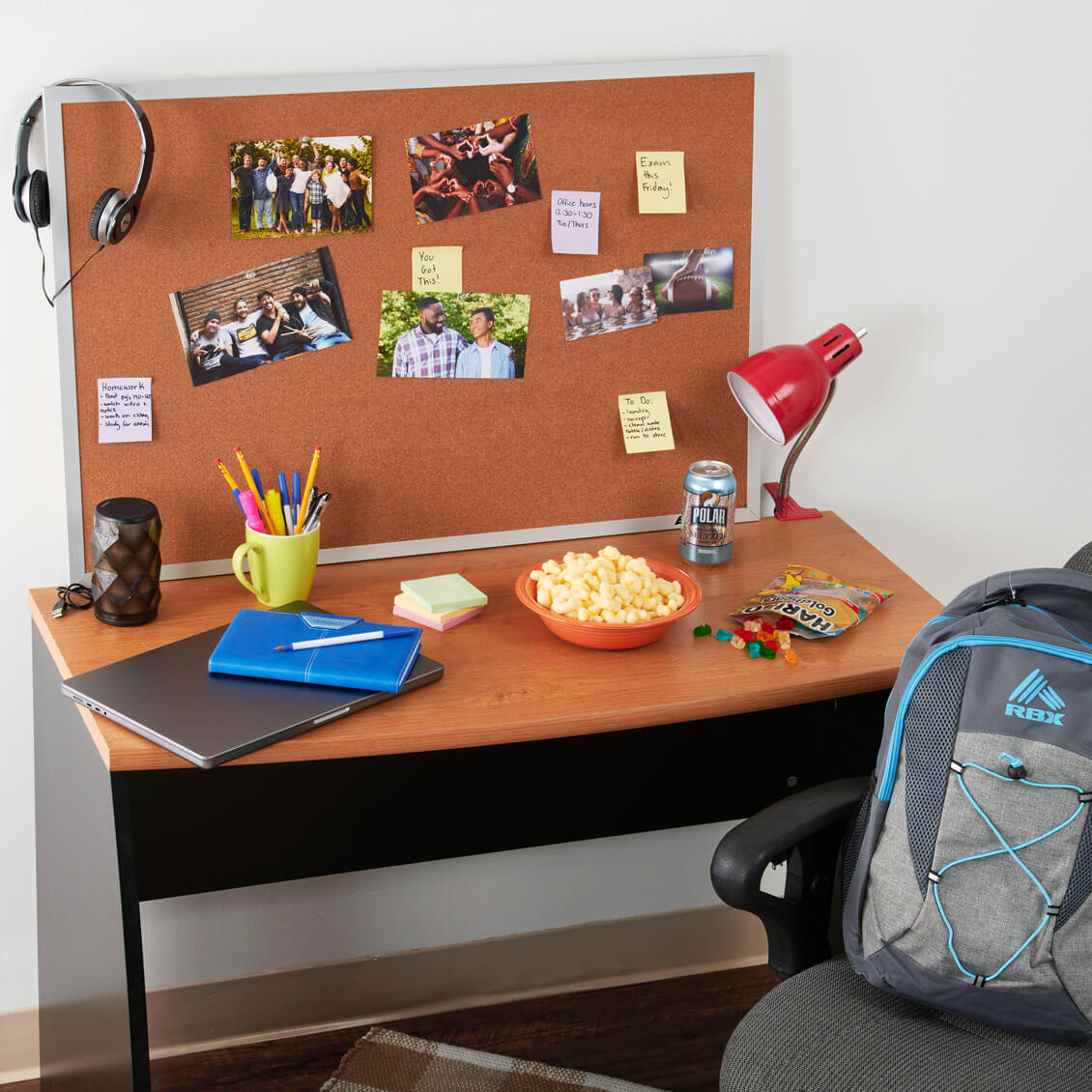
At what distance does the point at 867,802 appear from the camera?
129 centimetres

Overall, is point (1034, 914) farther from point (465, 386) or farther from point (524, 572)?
point (465, 386)

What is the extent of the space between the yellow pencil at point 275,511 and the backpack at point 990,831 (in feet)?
2.59

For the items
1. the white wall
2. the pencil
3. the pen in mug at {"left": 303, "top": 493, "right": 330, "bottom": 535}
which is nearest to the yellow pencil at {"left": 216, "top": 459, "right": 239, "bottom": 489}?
the pencil

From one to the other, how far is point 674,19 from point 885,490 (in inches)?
31.9

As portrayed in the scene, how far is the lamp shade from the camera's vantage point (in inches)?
65.3

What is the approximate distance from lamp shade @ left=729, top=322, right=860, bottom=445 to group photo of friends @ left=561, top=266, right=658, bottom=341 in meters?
0.17

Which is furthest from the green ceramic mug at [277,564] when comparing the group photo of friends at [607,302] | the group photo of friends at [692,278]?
the group photo of friends at [692,278]

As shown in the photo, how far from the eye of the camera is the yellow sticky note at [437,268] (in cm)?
162

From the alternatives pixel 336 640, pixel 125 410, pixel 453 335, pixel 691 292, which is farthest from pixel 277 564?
pixel 691 292

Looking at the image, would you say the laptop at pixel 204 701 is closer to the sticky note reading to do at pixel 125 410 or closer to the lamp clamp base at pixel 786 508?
the sticky note reading to do at pixel 125 410

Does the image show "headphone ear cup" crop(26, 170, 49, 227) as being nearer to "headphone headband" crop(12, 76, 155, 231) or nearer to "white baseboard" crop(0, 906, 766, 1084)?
"headphone headband" crop(12, 76, 155, 231)

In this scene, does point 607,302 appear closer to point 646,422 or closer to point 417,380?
point 646,422

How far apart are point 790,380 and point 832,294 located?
0.24m

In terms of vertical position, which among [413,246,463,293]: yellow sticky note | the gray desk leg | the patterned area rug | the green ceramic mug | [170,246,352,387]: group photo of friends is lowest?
the patterned area rug
